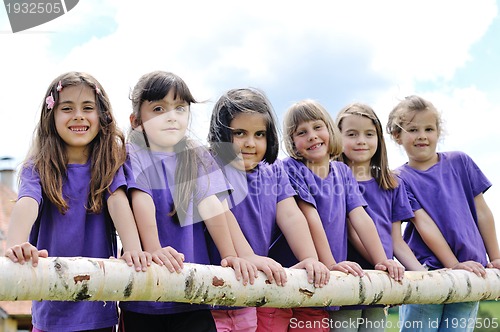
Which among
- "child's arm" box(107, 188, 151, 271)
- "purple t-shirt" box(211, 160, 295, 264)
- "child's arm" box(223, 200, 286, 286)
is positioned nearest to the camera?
"child's arm" box(107, 188, 151, 271)

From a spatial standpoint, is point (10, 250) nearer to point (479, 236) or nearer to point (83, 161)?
point (83, 161)

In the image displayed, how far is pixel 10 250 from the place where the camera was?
284 cm

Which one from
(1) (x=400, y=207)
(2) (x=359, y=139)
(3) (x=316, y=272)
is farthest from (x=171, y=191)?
(1) (x=400, y=207)

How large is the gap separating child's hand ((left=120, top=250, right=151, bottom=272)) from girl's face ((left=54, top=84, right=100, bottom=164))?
731 millimetres

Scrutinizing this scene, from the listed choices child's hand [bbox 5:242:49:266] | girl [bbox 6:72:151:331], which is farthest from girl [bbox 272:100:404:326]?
child's hand [bbox 5:242:49:266]

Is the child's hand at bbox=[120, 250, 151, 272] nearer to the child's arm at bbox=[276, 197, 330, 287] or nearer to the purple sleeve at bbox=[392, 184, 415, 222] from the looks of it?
the child's arm at bbox=[276, 197, 330, 287]

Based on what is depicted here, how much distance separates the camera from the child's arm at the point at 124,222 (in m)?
3.33

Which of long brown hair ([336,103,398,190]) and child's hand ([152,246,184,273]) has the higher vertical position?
long brown hair ([336,103,398,190])

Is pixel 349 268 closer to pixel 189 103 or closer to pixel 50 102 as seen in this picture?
pixel 189 103

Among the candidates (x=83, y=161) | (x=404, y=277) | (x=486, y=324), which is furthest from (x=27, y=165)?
(x=486, y=324)

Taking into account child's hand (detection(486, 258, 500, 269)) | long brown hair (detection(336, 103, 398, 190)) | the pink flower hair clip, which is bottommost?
child's hand (detection(486, 258, 500, 269))

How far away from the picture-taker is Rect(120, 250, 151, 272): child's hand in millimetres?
3125

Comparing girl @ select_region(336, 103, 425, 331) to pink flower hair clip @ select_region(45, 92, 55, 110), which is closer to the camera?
pink flower hair clip @ select_region(45, 92, 55, 110)

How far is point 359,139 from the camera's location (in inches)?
191
